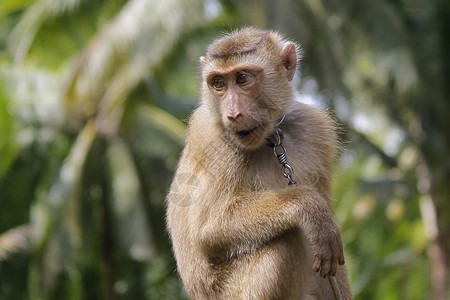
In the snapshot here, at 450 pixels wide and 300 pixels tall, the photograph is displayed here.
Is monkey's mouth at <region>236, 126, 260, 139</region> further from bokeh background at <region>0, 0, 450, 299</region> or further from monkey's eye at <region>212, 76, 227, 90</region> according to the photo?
bokeh background at <region>0, 0, 450, 299</region>

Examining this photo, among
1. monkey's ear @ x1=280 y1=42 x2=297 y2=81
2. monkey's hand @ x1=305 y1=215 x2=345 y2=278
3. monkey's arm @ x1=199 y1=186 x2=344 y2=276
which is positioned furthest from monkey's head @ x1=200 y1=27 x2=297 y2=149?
monkey's hand @ x1=305 y1=215 x2=345 y2=278

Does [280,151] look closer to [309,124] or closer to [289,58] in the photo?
[309,124]

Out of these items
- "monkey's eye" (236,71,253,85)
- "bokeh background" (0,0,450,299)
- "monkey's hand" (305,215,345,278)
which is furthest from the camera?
"bokeh background" (0,0,450,299)

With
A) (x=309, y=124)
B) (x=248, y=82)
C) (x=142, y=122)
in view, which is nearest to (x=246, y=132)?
(x=248, y=82)

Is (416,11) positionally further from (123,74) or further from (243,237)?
(243,237)

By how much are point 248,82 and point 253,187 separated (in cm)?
81

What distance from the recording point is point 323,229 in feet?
17.4

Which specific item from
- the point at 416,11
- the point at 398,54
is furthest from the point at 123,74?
the point at 416,11

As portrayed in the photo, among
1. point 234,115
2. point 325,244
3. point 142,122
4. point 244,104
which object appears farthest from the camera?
point 142,122

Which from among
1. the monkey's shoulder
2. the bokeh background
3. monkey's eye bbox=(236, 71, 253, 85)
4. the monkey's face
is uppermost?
monkey's eye bbox=(236, 71, 253, 85)

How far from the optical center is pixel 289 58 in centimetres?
612

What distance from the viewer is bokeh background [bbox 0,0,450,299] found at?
51.4 feet

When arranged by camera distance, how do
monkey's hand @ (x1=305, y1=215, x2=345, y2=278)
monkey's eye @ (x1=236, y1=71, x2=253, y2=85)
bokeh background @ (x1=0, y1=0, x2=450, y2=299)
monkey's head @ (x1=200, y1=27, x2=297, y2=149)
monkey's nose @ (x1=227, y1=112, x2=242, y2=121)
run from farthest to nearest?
bokeh background @ (x1=0, y1=0, x2=450, y2=299), monkey's eye @ (x1=236, y1=71, x2=253, y2=85), monkey's head @ (x1=200, y1=27, x2=297, y2=149), monkey's nose @ (x1=227, y1=112, x2=242, y2=121), monkey's hand @ (x1=305, y1=215, x2=345, y2=278)

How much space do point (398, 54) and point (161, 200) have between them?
6351mm
